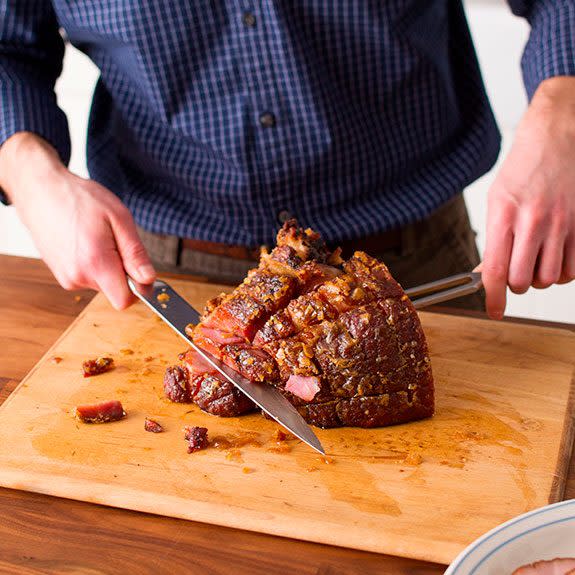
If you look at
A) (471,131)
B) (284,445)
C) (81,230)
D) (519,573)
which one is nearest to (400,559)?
(519,573)

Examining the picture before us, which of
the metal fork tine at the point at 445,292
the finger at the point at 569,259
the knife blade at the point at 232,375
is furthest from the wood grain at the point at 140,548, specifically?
the finger at the point at 569,259

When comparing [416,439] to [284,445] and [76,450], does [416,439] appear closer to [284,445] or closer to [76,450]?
[284,445]

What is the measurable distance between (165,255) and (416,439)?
1165 mm

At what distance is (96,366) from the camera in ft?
7.07

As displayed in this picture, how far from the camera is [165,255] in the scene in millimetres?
2787

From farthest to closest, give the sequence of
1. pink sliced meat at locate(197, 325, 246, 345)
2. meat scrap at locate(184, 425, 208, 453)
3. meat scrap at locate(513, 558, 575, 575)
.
A: pink sliced meat at locate(197, 325, 246, 345), meat scrap at locate(184, 425, 208, 453), meat scrap at locate(513, 558, 575, 575)

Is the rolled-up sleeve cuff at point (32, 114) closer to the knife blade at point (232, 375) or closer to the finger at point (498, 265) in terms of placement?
the knife blade at point (232, 375)

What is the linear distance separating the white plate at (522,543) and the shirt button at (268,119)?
1352 millimetres

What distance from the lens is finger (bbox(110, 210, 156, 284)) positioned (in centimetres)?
220

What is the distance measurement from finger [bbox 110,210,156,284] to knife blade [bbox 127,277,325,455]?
0.03 meters

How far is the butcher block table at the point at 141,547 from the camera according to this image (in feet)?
5.19

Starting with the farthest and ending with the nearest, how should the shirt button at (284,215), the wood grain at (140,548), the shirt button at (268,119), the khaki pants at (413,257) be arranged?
1. the khaki pants at (413,257)
2. the shirt button at (284,215)
3. the shirt button at (268,119)
4. the wood grain at (140,548)

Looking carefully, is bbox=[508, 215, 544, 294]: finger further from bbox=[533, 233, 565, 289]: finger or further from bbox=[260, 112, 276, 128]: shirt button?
bbox=[260, 112, 276, 128]: shirt button

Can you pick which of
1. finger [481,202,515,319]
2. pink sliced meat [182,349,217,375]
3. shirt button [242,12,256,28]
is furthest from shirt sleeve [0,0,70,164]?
finger [481,202,515,319]
